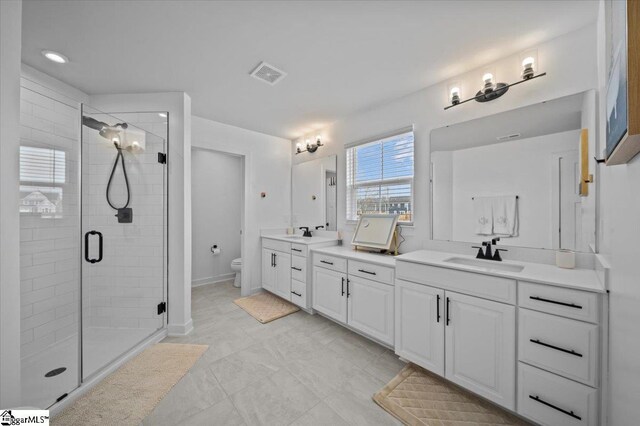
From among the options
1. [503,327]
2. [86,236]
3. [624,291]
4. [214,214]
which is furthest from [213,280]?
[624,291]

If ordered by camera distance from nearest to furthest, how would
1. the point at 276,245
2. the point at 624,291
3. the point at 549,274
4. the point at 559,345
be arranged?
the point at 624,291, the point at 559,345, the point at 549,274, the point at 276,245

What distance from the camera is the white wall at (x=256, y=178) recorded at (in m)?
3.41

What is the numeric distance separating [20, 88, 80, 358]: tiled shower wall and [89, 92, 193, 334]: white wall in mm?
471

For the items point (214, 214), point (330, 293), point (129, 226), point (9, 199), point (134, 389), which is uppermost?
point (9, 199)

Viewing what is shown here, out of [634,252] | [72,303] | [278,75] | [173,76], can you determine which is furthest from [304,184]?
[634,252]

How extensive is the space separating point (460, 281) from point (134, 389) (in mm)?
2462

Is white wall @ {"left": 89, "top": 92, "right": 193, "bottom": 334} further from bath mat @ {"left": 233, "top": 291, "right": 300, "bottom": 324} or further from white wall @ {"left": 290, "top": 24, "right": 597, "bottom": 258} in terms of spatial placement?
white wall @ {"left": 290, "top": 24, "right": 597, "bottom": 258}

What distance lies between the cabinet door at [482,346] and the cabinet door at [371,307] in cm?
51

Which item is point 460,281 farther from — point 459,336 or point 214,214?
point 214,214

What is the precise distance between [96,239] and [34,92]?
1.39m

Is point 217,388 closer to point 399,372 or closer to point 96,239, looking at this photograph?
point 399,372

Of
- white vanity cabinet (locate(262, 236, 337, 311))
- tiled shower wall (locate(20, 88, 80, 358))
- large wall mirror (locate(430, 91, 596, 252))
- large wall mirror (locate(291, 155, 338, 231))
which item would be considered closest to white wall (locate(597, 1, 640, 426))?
large wall mirror (locate(430, 91, 596, 252))

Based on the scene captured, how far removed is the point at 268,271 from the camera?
11.7ft

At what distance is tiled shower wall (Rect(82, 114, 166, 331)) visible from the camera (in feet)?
8.15
